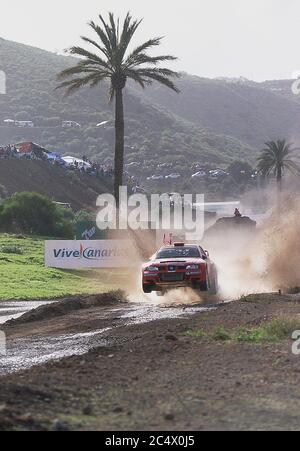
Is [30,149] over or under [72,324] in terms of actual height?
over

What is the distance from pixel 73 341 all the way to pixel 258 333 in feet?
11.4

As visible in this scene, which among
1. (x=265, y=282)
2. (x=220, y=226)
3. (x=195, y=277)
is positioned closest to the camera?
(x=195, y=277)

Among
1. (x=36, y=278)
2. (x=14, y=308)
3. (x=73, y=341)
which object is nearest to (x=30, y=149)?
(x=36, y=278)

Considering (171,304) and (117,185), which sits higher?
(117,185)

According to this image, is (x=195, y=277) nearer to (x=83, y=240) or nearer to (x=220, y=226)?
(x=83, y=240)

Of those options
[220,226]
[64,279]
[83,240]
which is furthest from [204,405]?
[220,226]

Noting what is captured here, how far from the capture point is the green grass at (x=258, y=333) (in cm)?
1325

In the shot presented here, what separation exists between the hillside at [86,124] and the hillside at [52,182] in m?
42.0

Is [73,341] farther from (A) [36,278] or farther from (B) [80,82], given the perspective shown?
(B) [80,82]

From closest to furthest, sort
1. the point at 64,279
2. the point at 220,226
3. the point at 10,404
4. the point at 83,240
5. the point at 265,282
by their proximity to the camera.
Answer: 1. the point at 10,404
2. the point at 265,282
3. the point at 64,279
4. the point at 83,240
5. the point at 220,226

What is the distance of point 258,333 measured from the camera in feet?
44.9

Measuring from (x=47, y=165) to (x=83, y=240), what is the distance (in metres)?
53.9

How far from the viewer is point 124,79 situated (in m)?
37.9

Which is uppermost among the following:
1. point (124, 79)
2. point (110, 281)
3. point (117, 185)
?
point (124, 79)
